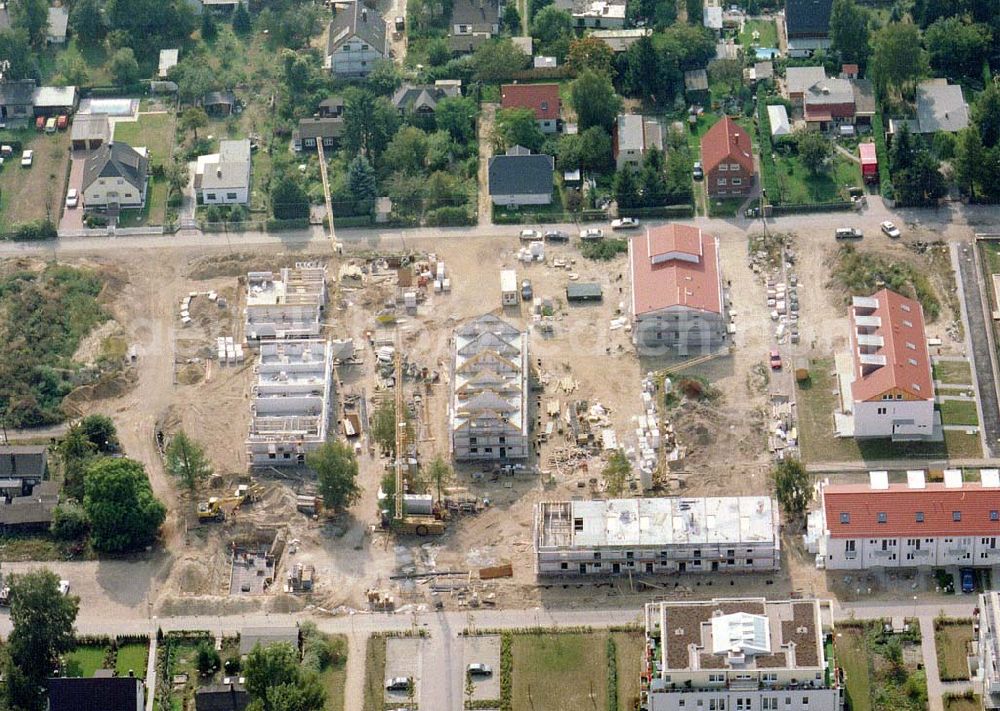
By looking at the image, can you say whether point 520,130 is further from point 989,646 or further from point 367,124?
point 989,646

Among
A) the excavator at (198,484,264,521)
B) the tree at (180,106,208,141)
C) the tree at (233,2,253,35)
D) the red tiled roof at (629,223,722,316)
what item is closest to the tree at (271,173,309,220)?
the tree at (180,106,208,141)

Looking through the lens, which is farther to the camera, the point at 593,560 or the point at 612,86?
the point at 612,86

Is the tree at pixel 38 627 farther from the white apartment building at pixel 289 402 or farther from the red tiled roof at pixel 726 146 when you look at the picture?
the red tiled roof at pixel 726 146

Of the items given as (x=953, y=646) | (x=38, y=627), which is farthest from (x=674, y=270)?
(x=38, y=627)

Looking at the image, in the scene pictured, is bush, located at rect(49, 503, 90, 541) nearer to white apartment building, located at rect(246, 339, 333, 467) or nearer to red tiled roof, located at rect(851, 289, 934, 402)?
white apartment building, located at rect(246, 339, 333, 467)

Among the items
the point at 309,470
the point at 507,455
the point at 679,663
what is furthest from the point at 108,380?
the point at 679,663

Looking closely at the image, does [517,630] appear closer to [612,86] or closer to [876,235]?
[876,235]

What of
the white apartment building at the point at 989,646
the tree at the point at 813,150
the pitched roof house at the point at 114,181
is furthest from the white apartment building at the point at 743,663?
the pitched roof house at the point at 114,181
